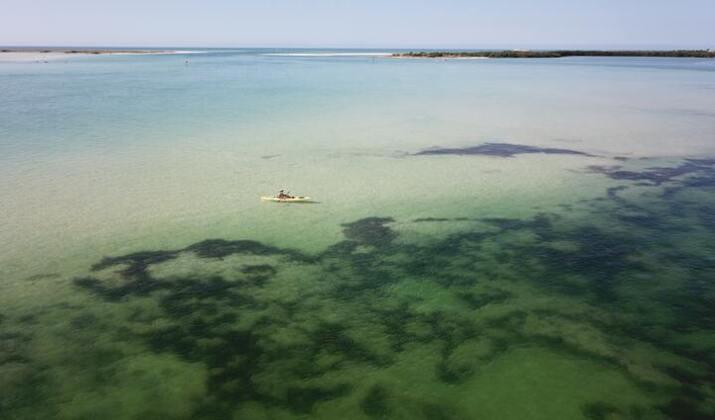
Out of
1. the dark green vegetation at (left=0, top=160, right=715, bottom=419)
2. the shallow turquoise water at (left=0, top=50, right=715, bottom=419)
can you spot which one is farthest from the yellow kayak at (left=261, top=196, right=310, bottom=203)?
the dark green vegetation at (left=0, top=160, right=715, bottom=419)

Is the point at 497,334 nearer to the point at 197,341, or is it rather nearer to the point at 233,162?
→ the point at 197,341

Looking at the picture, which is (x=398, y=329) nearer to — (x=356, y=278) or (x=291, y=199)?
(x=356, y=278)

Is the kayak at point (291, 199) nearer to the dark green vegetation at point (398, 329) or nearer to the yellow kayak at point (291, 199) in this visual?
the yellow kayak at point (291, 199)

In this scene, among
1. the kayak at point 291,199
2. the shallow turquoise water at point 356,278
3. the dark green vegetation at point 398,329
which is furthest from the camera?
the kayak at point 291,199

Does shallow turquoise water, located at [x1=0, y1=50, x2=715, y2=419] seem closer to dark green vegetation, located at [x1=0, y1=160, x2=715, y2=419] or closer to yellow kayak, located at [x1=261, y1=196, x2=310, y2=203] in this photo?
dark green vegetation, located at [x1=0, y1=160, x2=715, y2=419]

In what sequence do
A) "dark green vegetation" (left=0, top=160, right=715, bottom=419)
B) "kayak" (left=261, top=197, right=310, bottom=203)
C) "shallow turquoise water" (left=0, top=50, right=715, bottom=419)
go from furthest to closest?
"kayak" (left=261, top=197, right=310, bottom=203) < "shallow turquoise water" (left=0, top=50, right=715, bottom=419) < "dark green vegetation" (left=0, top=160, right=715, bottom=419)

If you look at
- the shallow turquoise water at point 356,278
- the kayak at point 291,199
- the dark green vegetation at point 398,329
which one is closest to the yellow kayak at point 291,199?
the kayak at point 291,199
